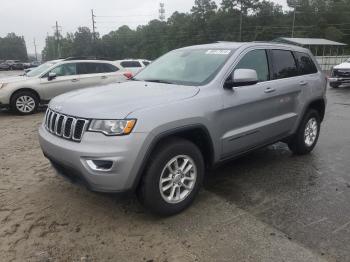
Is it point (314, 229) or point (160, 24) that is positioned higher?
point (160, 24)

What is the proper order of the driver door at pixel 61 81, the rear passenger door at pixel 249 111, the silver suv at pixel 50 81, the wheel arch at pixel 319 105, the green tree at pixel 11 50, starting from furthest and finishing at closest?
the green tree at pixel 11 50 < the driver door at pixel 61 81 < the silver suv at pixel 50 81 < the wheel arch at pixel 319 105 < the rear passenger door at pixel 249 111

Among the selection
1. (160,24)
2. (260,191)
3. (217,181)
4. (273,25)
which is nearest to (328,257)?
(260,191)

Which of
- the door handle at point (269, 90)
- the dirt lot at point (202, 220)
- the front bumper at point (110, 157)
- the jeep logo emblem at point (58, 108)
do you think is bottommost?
the dirt lot at point (202, 220)

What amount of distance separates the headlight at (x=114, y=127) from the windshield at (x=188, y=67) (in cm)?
116

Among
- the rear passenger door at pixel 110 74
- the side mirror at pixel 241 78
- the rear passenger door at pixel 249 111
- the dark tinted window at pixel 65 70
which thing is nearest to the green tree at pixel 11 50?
the rear passenger door at pixel 110 74

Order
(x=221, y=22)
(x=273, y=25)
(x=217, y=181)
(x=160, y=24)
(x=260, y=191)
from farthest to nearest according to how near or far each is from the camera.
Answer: (x=160, y=24), (x=221, y=22), (x=273, y=25), (x=217, y=181), (x=260, y=191)

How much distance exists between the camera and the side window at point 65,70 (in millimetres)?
10547

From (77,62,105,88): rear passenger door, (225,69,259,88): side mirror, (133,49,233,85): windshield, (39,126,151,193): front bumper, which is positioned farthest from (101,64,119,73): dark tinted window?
(39,126,151,193): front bumper

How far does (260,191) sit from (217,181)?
590 mm

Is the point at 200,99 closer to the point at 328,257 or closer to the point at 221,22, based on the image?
the point at 328,257

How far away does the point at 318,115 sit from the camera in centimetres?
589

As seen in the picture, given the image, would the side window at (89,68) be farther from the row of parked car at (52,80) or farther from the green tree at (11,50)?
the green tree at (11,50)

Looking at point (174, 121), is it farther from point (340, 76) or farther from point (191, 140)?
point (340, 76)

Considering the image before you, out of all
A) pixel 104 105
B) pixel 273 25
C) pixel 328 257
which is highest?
pixel 273 25
